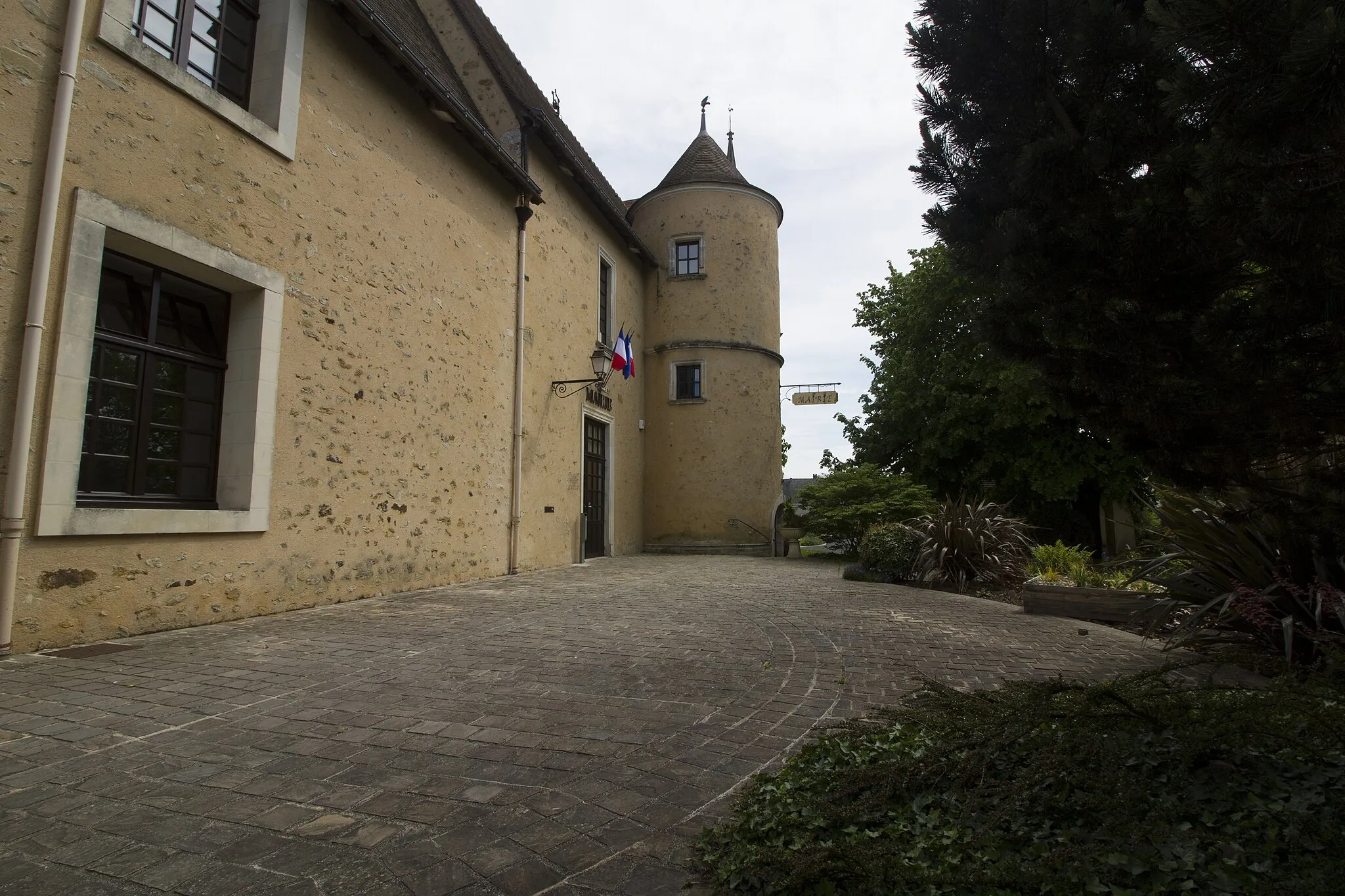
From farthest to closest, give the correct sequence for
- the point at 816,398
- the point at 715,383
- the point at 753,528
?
the point at 816,398 < the point at 715,383 < the point at 753,528

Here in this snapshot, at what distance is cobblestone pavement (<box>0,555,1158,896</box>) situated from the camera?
1894mm

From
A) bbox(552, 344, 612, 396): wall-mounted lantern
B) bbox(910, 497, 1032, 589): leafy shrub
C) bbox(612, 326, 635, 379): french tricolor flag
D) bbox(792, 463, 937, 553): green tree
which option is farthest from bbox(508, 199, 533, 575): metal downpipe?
bbox(792, 463, 937, 553): green tree

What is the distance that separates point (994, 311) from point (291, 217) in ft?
20.2

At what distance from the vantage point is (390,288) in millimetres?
7754

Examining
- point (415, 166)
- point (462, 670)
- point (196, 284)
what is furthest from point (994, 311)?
point (415, 166)

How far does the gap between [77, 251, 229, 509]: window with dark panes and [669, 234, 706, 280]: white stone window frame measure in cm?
1290

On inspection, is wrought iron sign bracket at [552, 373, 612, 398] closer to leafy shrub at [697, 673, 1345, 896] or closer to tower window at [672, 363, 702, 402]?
tower window at [672, 363, 702, 402]

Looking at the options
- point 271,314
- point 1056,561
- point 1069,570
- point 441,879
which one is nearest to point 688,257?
point 1056,561

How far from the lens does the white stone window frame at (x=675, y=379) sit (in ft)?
56.9

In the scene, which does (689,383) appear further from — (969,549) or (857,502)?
(969,549)

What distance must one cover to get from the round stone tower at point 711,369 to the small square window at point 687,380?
3 cm

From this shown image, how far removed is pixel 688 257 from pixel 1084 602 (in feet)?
45.4

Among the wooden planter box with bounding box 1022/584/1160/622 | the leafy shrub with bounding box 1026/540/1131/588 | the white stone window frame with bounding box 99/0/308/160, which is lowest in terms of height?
the wooden planter box with bounding box 1022/584/1160/622

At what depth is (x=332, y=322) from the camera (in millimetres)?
6848
